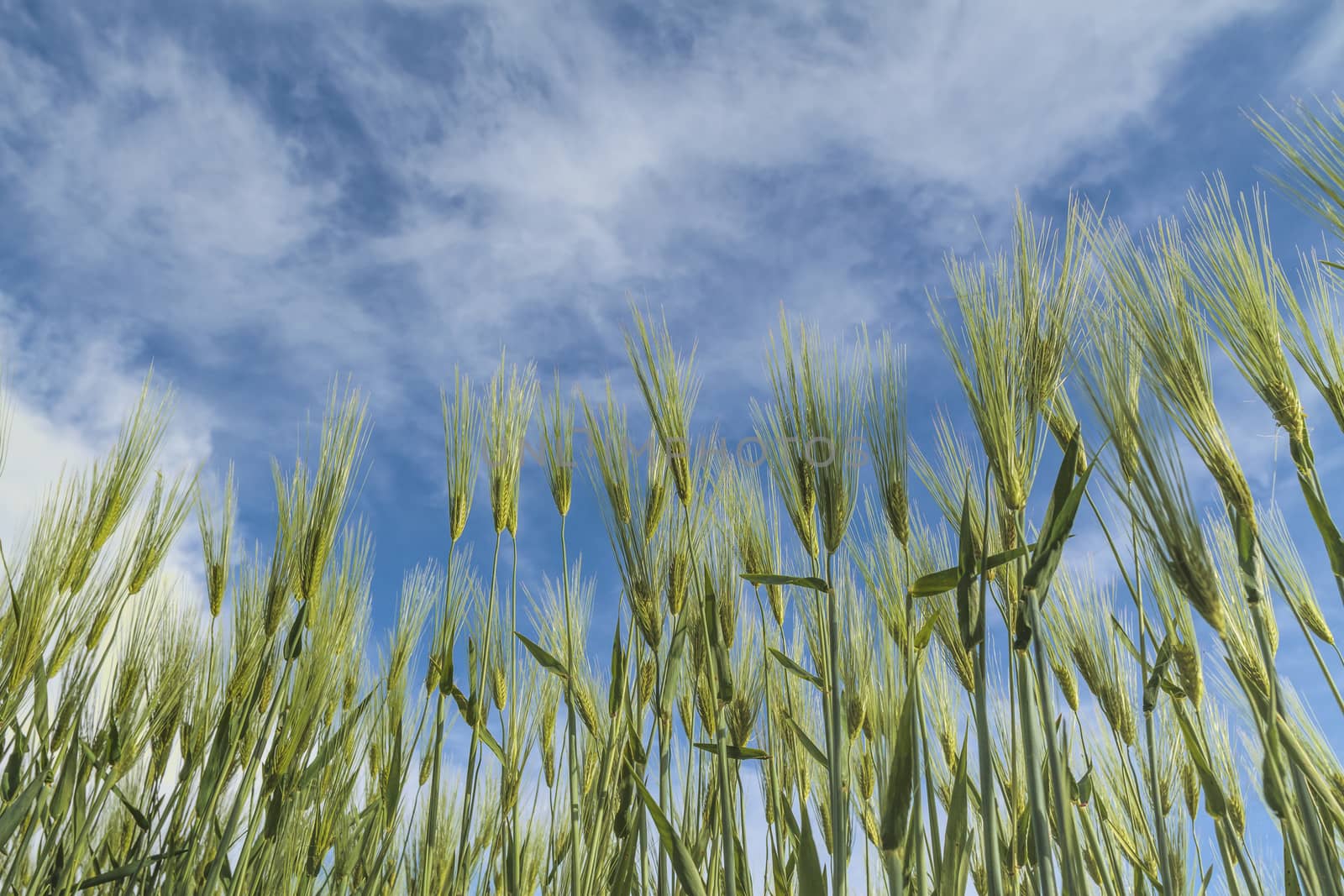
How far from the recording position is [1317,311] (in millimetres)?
1163

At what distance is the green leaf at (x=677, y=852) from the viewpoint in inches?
49.8

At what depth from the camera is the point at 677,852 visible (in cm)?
128

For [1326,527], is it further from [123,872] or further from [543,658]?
[123,872]

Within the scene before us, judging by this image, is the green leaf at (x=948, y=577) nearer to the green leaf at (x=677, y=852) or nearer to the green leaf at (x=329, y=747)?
the green leaf at (x=677, y=852)

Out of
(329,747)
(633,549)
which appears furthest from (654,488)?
(329,747)

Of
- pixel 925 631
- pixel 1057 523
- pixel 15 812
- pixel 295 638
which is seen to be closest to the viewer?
pixel 1057 523

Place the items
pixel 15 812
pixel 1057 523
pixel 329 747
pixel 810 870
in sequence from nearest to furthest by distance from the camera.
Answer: pixel 1057 523 < pixel 810 870 < pixel 15 812 < pixel 329 747

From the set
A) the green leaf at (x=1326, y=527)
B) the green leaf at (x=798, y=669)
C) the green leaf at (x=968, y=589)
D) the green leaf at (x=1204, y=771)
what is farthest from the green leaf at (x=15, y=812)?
the green leaf at (x=1326, y=527)

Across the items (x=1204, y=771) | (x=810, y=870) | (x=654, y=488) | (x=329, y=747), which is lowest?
(x=810, y=870)

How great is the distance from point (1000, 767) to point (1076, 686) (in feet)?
0.81

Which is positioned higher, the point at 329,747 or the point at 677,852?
the point at 329,747

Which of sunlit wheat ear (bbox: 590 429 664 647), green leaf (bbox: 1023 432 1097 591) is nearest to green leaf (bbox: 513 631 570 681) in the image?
sunlit wheat ear (bbox: 590 429 664 647)

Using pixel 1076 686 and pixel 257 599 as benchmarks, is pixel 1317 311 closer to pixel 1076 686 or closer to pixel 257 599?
pixel 1076 686

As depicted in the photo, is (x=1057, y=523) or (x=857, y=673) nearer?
(x=1057, y=523)
